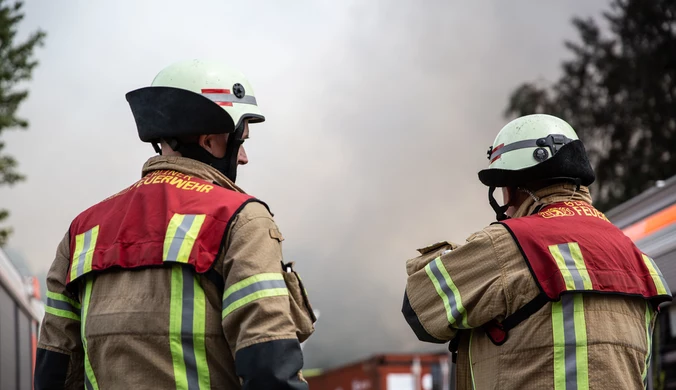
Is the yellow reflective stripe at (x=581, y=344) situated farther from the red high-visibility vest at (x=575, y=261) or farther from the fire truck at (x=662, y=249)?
the fire truck at (x=662, y=249)

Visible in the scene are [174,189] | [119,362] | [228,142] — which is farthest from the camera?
[228,142]

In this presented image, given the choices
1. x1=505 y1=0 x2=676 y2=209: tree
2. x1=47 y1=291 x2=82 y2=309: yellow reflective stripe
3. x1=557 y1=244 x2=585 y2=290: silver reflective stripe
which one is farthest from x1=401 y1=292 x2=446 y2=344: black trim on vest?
x1=505 y1=0 x2=676 y2=209: tree

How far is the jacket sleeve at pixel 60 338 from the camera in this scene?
285cm

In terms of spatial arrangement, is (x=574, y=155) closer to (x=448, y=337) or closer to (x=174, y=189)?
(x=448, y=337)

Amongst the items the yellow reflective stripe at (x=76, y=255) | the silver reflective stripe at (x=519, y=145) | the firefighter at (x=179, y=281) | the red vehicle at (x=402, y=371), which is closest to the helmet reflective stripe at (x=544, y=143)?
the silver reflective stripe at (x=519, y=145)

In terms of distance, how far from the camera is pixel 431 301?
10.8ft

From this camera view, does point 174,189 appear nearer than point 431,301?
Yes

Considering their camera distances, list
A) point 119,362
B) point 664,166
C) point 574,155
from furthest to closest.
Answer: point 664,166 → point 574,155 → point 119,362

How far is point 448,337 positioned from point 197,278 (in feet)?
3.61

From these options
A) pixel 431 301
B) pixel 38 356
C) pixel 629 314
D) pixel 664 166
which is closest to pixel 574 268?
pixel 629 314

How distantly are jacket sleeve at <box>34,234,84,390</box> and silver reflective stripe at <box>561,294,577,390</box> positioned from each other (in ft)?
5.13

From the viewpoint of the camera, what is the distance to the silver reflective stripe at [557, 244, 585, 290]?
3113 millimetres

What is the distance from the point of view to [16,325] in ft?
29.1

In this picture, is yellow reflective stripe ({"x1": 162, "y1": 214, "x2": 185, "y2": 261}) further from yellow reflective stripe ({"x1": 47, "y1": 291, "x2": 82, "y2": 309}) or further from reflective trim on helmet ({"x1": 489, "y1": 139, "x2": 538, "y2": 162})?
reflective trim on helmet ({"x1": 489, "y1": 139, "x2": 538, "y2": 162})
